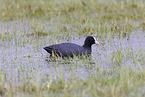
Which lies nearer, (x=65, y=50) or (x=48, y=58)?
(x=48, y=58)

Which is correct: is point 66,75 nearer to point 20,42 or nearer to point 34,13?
point 20,42

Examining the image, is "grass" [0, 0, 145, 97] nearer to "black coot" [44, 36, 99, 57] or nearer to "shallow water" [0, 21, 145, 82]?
"shallow water" [0, 21, 145, 82]

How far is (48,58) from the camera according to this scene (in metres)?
7.61

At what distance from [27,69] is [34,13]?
6.01m

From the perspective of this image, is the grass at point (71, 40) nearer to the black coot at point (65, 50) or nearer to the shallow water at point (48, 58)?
Result: the shallow water at point (48, 58)

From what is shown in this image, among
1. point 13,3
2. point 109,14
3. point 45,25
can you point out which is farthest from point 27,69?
point 13,3

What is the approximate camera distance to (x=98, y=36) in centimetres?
967

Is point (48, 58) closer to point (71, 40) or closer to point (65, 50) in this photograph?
point (65, 50)

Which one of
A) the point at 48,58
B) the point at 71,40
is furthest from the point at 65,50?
the point at 71,40

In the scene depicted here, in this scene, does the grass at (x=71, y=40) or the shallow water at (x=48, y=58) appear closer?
the grass at (x=71, y=40)

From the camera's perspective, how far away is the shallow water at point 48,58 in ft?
20.8

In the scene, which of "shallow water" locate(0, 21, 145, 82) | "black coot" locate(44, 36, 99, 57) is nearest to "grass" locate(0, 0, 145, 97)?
"shallow water" locate(0, 21, 145, 82)

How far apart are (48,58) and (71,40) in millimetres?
2046

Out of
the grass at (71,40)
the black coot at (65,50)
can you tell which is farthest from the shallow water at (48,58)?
the black coot at (65,50)
